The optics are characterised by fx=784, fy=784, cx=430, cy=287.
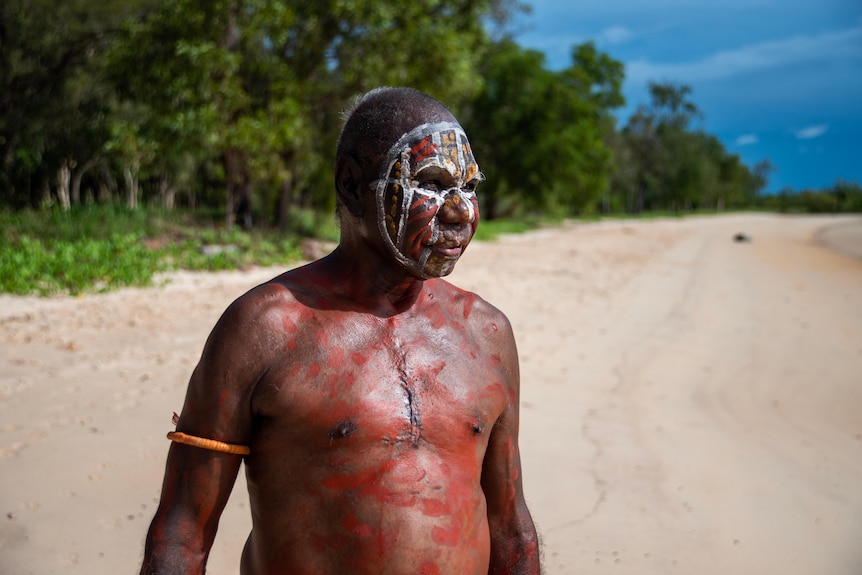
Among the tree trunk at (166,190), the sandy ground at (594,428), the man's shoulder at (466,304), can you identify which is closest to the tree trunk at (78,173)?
the tree trunk at (166,190)

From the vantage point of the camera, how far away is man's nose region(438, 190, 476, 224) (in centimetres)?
164

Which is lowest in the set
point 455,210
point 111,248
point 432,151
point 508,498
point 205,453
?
point 111,248

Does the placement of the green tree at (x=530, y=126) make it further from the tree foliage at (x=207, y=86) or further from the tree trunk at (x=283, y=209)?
the tree trunk at (x=283, y=209)

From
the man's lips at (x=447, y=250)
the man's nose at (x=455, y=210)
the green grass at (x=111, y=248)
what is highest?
the man's nose at (x=455, y=210)

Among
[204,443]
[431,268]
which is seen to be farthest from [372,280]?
[204,443]

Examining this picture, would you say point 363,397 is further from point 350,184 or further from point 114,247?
point 114,247

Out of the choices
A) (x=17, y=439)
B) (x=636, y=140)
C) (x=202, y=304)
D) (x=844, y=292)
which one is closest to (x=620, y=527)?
(x=17, y=439)

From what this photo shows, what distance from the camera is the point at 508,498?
185cm

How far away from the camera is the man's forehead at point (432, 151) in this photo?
163 centimetres

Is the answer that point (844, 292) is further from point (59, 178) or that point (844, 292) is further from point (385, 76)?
point (59, 178)

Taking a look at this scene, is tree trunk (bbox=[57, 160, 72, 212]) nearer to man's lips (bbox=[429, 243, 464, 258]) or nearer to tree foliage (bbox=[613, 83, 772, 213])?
man's lips (bbox=[429, 243, 464, 258])

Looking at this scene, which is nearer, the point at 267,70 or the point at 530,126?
the point at 267,70

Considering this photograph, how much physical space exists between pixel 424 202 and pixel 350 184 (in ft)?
0.59

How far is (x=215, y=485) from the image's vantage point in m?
1.53
